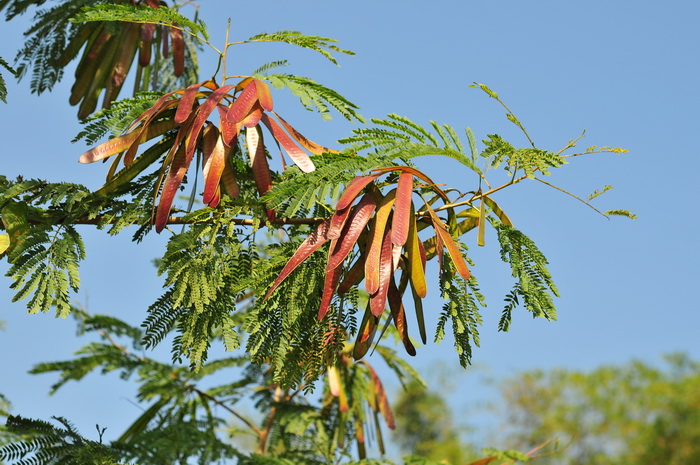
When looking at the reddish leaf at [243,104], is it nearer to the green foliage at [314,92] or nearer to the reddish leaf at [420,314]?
the green foliage at [314,92]

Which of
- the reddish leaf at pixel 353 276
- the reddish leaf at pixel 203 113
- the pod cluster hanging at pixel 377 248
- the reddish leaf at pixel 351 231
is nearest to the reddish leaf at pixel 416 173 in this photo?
the pod cluster hanging at pixel 377 248

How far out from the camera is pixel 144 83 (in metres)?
4.36

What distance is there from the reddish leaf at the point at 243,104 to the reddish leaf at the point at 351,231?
0.41 m

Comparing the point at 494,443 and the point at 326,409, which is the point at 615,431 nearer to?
the point at 494,443

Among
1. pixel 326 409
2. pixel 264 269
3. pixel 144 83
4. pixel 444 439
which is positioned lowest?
pixel 264 269

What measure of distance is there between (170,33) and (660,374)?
25.0 meters

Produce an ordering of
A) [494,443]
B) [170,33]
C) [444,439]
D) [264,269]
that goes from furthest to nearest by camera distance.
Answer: [494,443], [444,439], [170,33], [264,269]

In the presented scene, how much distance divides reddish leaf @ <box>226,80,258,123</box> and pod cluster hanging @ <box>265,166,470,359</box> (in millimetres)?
364

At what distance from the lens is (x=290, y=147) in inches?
95.0

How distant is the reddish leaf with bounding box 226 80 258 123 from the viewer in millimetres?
2371

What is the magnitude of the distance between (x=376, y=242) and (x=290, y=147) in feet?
1.33

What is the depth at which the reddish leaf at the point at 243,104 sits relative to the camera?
2.37 metres

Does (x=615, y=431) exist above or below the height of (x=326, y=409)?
above

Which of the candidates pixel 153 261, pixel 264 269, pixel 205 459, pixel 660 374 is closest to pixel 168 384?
pixel 205 459
